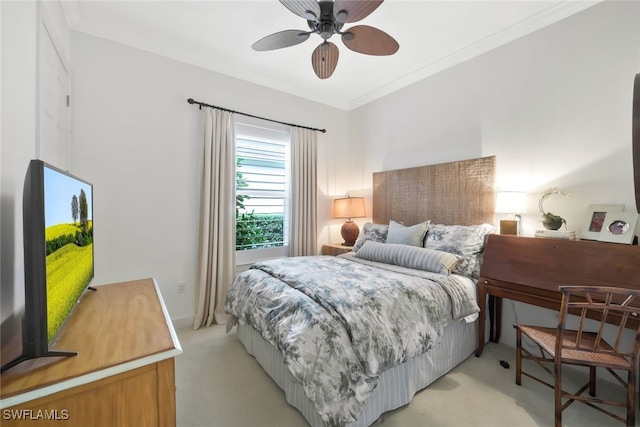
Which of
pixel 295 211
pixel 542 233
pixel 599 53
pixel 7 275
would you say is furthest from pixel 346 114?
pixel 7 275

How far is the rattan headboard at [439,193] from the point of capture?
257cm

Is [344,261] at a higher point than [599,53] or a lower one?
lower

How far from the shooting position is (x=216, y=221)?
2781 millimetres

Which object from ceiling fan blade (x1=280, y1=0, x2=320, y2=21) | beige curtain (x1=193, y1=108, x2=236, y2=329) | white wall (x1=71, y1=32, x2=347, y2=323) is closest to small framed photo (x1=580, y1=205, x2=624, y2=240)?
ceiling fan blade (x1=280, y1=0, x2=320, y2=21)

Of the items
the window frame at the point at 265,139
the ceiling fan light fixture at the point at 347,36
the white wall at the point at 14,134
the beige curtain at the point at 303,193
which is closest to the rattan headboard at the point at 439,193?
the beige curtain at the point at 303,193

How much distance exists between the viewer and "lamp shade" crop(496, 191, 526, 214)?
7.22 ft

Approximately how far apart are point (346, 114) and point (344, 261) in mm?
2579

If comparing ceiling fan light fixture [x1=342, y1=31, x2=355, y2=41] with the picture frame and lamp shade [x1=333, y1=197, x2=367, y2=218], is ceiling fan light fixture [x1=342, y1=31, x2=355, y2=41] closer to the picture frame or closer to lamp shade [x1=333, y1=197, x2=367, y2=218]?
lamp shade [x1=333, y1=197, x2=367, y2=218]

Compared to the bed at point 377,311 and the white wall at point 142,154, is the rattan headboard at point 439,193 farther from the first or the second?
the white wall at point 142,154

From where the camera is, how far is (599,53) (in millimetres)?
1959

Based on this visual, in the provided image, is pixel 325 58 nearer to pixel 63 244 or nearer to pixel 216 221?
pixel 216 221

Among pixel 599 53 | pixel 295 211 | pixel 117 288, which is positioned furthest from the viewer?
pixel 295 211

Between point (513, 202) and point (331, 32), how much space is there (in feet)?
6.57

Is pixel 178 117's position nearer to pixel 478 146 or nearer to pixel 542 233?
pixel 478 146
